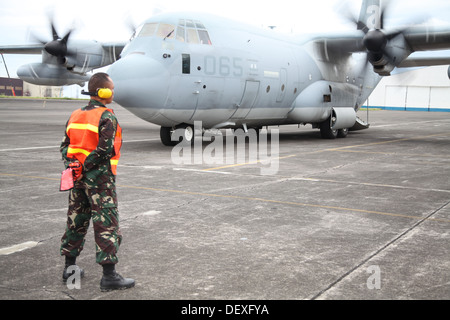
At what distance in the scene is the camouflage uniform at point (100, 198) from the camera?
3852 millimetres

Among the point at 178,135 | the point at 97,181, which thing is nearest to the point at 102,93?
the point at 97,181

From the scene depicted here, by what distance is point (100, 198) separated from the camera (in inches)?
153

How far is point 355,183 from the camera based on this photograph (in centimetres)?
880

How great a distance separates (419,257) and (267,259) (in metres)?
1.44

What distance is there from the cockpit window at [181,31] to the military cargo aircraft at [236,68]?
3cm

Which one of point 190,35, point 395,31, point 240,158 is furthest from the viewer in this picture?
point 395,31

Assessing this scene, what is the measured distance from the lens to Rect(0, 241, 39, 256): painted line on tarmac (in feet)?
15.3

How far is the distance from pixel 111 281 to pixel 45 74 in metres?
19.3

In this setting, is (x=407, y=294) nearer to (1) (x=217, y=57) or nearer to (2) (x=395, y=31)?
(1) (x=217, y=57)

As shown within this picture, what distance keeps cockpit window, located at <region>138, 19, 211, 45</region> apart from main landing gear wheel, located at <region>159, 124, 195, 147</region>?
2.43 metres

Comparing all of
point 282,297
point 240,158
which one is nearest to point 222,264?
point 282,297

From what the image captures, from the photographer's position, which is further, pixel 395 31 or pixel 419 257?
pixel 395 31

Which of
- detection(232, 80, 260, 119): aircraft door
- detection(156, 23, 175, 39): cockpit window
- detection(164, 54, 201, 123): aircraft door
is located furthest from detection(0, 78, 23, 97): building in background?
detection(164, 54, 201, 123): aircraft door

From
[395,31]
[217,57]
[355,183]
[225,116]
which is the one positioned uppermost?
[395,31]
